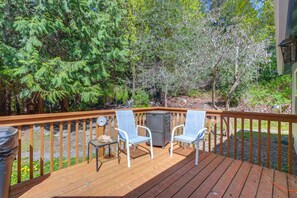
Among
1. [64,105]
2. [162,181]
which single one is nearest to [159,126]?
[162,181]

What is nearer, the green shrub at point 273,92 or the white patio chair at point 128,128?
the white patio chair at point 128,128

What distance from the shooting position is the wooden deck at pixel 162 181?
2244 millimetres

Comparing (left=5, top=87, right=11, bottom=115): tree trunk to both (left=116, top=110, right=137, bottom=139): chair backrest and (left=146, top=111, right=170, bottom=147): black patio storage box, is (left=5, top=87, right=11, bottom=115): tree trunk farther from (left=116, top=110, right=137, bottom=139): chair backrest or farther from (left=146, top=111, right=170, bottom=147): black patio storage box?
(left=146, top=111, right=170, bottom=147): black patio storage box

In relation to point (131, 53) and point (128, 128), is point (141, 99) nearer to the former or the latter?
point (131, 53)

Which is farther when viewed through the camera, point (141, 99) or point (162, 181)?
point (141, 99)

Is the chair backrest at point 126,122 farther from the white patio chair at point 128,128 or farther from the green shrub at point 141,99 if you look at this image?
the green shrub at point 141,99

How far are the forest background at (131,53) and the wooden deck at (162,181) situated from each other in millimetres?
3541

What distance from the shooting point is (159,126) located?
13.1 feet

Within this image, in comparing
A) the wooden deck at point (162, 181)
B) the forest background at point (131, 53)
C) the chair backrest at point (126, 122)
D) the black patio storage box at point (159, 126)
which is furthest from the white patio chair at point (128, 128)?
the forest background at point (131, 53)

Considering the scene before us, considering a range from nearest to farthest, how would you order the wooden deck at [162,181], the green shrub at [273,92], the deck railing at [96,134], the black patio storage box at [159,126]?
the wooden deck at [162,181] < the deck railing at [96,134] < the black patio storage box at [159,126] < the green shrub at [273,92]

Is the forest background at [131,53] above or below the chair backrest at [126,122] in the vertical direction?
above

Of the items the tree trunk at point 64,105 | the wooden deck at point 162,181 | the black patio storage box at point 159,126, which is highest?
the tree trunk at point 64,105

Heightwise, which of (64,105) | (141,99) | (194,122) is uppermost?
(141,99)

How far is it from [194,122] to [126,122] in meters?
1.37
